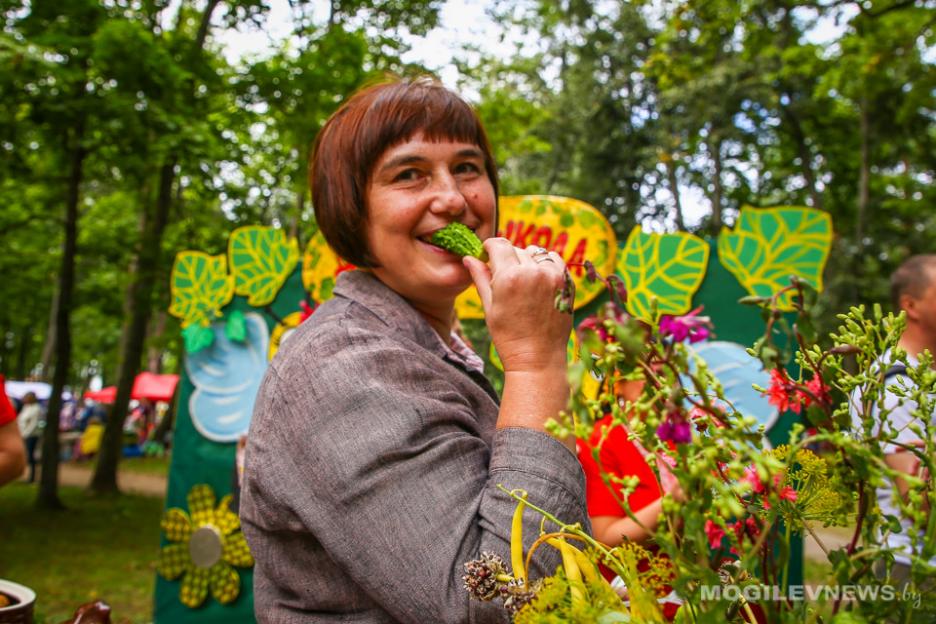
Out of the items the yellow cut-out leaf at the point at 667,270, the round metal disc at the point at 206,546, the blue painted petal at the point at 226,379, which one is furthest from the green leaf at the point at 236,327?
the yellow cut-out leaf at the point at 667,270

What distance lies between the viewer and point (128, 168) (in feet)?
28.8

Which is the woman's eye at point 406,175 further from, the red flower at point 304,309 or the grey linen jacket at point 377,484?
the red flower at point 304,309

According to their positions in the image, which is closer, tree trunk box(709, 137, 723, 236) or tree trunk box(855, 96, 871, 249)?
tree trunk box(855, 96, 871, 249)

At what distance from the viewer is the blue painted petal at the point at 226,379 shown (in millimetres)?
5762

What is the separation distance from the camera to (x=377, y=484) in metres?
1.04

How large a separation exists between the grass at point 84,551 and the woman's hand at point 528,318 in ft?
19.7

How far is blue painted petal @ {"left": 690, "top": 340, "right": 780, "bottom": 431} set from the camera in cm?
416

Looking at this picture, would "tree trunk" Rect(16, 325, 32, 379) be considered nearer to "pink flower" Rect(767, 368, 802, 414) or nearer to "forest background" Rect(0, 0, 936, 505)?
"forest background" Rect(0, 0, 936, 505)

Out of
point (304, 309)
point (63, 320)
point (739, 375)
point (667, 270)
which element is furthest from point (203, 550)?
point (63, 320)

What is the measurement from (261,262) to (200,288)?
0.66 m

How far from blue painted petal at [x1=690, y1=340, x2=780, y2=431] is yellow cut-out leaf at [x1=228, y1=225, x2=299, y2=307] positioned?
10.4 feet

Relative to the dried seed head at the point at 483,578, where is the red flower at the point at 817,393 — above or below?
above

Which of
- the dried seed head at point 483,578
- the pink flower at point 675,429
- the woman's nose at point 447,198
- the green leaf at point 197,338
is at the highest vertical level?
the woman's nose at point 447,198

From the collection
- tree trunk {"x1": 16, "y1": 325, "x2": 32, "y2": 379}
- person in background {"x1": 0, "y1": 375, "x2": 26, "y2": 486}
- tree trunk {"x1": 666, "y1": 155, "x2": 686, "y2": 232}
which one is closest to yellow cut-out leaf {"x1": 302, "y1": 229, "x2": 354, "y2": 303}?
person in background {"x1": 0, "y1": 375, "x2": 26, "y2": 486}
